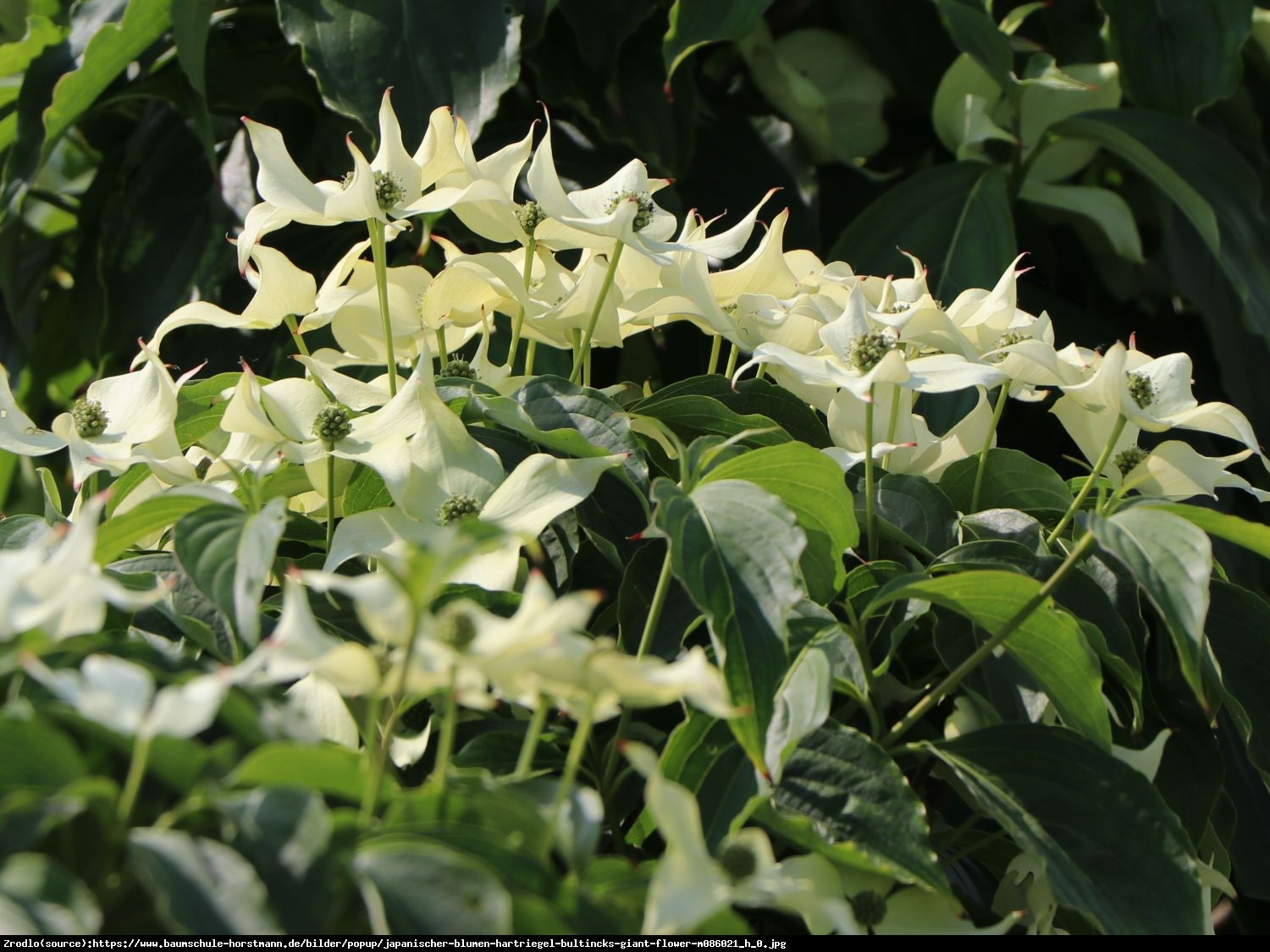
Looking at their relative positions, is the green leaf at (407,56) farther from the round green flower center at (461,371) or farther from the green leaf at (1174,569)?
the green leaf at (1174,569)

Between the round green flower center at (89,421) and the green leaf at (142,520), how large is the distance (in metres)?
0.10

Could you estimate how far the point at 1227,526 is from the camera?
342mm

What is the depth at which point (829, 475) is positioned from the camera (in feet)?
1.18

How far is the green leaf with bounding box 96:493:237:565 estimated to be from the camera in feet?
1.07

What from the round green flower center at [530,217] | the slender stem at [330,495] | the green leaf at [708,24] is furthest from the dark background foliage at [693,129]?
the slender stem at [330,495]

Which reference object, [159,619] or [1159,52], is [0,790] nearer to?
[159,619]

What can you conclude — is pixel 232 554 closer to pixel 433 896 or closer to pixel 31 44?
pixel 433 896

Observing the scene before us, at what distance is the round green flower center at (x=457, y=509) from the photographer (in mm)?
387

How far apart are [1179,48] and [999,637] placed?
0.67m

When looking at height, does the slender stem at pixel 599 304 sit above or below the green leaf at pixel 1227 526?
above

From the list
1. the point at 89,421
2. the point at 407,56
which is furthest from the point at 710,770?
the point at 407,56

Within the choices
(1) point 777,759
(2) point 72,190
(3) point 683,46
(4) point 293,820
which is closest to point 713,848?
(1) point 777,759
